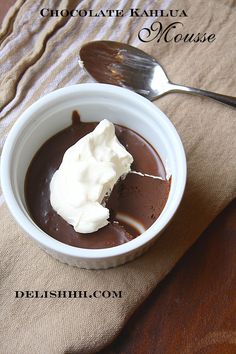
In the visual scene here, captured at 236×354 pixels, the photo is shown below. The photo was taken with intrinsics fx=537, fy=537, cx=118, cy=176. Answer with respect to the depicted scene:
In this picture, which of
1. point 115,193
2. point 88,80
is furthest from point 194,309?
point 88,80

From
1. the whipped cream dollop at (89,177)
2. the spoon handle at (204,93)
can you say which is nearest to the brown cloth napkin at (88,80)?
the spoon handle at (204,93)

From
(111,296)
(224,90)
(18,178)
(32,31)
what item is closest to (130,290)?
(111,296)

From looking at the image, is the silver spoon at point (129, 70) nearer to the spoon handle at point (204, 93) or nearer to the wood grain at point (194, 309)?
the spoon handle at point (204, 93)

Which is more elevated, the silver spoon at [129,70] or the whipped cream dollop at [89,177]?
the silver spoon at [129,70]

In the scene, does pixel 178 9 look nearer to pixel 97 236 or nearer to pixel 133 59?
pixel 133 59

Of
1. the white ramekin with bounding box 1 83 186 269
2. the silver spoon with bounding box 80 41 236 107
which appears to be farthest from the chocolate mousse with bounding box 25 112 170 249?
the silver spoon with bounding box 80 41 236 107

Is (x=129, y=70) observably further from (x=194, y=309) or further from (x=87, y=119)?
(x=194, y=309)
